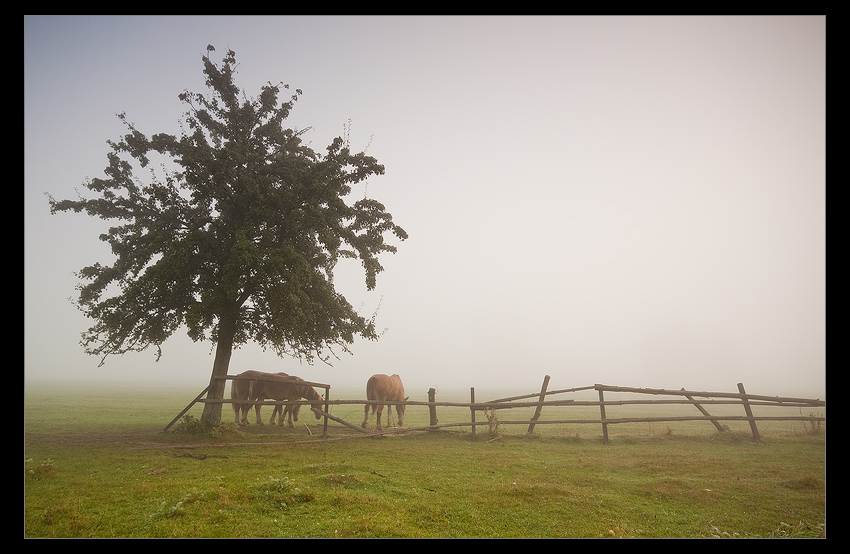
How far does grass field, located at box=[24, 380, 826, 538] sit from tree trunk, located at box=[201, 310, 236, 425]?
39.9 inches

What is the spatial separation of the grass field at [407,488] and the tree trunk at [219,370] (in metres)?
1.01

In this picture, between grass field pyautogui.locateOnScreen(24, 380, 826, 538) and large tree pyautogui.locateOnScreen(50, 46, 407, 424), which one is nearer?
grass field pyautogui.locateOnScreen(24, 380, 826, 538)

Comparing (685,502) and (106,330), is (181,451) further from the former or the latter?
(685,502)

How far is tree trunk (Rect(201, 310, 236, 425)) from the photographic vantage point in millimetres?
14539

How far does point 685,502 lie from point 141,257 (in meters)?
15.6

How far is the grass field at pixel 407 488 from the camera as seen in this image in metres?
5.89

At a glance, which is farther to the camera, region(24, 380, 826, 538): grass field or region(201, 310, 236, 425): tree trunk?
region(201, 310, 236, 425): tree trunk

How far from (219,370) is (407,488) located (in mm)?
10261

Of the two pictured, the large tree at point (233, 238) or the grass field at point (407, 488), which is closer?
the grass field at point (407, 488)

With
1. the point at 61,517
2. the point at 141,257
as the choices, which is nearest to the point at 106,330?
the point at 141,257

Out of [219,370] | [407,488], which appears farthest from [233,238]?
[407,488]

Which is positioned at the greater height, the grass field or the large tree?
the large tree

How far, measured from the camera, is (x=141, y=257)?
13.1 meters

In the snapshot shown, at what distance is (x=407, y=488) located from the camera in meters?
7.89
